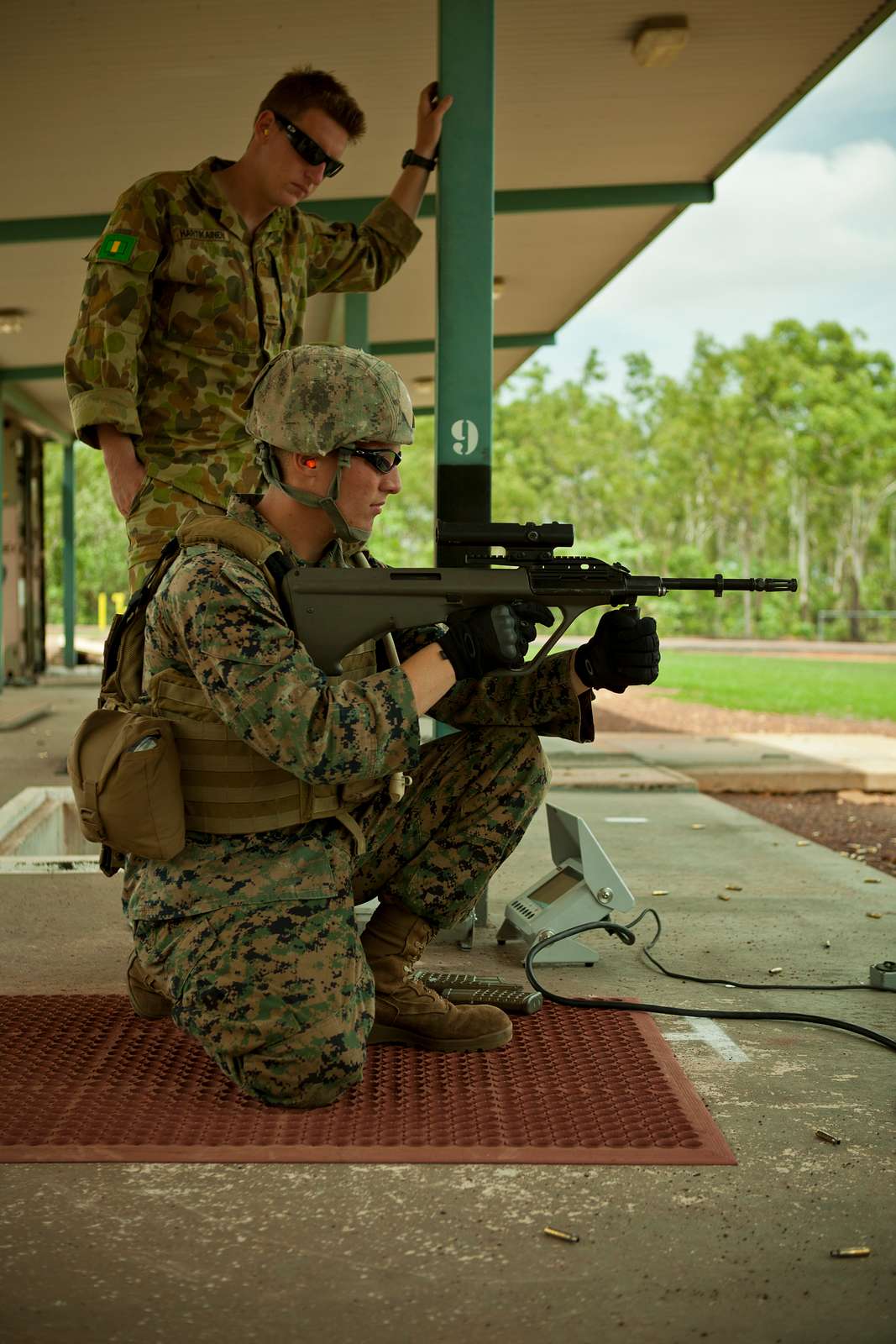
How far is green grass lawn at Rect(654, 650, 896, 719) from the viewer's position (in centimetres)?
1380

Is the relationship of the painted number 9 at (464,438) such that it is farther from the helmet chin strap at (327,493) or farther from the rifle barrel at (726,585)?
the helmet chin strap at (327,493)

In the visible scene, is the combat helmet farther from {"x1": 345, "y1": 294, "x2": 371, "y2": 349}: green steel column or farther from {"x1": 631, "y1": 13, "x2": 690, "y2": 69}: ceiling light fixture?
{"x1": 345, "y1": 294, "x2": 371, "y2": 349}: green steel column

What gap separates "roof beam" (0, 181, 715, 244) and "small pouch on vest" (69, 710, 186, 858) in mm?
5356

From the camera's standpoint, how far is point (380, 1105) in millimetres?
2514

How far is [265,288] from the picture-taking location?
3.59 meters

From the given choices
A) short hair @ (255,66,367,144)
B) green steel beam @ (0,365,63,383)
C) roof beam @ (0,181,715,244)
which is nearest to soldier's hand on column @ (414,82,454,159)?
short hair @ (255,66,367,144)

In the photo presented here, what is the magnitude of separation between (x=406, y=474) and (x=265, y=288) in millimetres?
41870

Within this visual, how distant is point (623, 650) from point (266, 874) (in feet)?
2.96

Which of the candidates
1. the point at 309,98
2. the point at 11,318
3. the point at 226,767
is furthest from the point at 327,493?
the point at 11,318

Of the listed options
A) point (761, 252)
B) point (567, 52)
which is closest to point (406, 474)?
point (567, 52)

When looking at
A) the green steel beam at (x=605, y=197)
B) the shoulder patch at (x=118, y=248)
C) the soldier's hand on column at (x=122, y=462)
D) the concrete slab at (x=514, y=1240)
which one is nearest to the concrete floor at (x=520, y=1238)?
the concrete slab at (x=514, y=1240)

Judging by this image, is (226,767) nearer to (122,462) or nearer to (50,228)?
→ (122,462)

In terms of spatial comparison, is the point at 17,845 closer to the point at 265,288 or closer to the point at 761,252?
the point at 265,288

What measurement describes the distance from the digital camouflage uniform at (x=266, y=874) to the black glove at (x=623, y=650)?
56 cm
